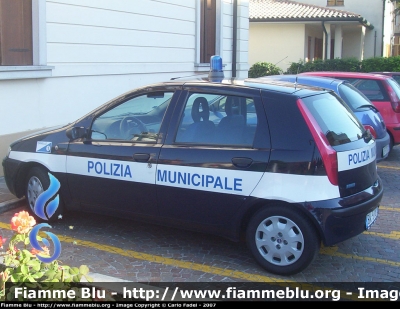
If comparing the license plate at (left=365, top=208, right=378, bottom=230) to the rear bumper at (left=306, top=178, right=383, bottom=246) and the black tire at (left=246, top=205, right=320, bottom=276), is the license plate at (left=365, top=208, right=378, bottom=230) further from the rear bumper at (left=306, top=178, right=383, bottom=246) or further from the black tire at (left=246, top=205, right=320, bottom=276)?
the black tire at (left=246, top=205, right=320, bottom=276)

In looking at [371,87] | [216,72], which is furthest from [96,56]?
[371,87]

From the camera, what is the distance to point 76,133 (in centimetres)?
590

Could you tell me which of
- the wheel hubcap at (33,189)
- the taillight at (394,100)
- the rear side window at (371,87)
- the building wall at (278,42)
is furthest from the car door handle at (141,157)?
the building wall at (278,42)

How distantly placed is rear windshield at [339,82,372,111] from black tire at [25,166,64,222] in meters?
4.43

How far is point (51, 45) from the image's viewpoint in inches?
361

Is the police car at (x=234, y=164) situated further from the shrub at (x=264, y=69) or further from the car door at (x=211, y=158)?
the shrub at (x=264, y=69)

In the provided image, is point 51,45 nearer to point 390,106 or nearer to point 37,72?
point 37,72

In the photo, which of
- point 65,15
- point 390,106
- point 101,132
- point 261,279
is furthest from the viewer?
point 390,106

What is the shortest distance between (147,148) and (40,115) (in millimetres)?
4204

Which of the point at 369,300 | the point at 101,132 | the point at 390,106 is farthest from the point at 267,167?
the point at 390,106

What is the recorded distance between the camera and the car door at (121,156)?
216 inches

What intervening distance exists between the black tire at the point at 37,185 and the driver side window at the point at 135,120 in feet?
2.54

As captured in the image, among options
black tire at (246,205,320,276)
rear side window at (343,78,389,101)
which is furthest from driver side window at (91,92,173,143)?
rear side window at (343,78,389,101)

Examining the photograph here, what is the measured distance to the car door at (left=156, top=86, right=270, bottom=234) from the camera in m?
5.00
